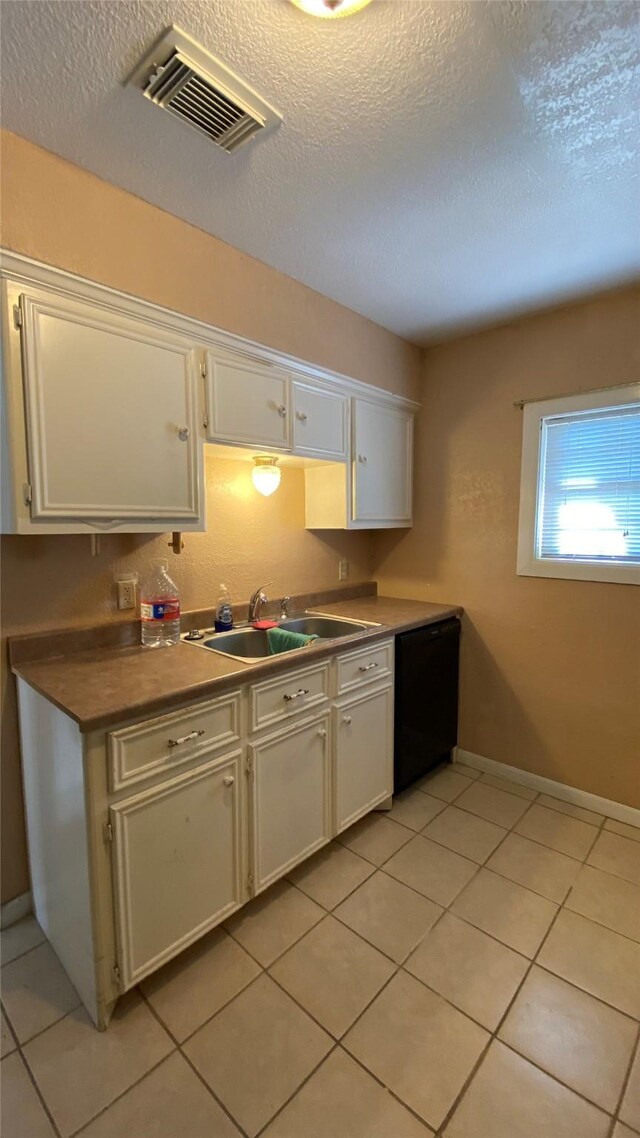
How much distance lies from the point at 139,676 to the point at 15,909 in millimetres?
1010

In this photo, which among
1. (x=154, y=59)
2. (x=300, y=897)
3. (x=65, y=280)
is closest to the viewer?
(x=154, y=59)

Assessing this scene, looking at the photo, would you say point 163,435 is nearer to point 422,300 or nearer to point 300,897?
point 422,300

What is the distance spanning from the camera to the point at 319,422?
2207mm

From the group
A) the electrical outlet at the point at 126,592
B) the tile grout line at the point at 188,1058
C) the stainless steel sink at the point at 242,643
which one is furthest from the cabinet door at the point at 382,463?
the tile grout line at the point at 188,1058

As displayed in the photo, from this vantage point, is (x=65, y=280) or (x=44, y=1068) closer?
(x=44, y=1068)

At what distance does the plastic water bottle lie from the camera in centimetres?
178

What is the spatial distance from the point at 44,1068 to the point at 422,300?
3.05 m

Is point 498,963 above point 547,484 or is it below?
below

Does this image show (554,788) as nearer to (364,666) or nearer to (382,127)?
(364,666)

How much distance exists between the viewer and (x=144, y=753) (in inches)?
51.8

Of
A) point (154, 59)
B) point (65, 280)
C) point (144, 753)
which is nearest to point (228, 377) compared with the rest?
point (65, 280)

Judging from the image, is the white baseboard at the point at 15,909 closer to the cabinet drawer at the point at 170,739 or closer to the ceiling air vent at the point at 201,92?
the cabinet drawer at the point at 170,739

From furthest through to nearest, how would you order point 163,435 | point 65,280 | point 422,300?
point 422,300 < point 163,435 < point 65,280

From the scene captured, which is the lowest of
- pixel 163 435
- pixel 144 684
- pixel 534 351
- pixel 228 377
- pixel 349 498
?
pixel 144 684
